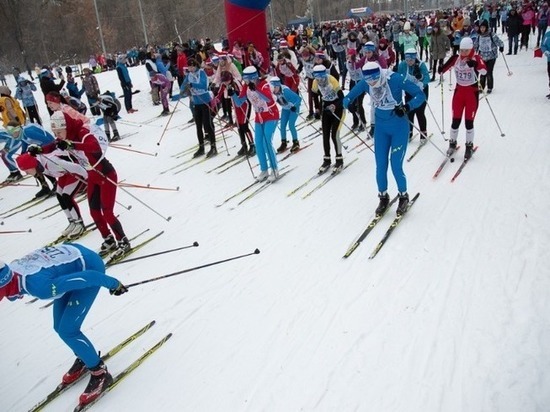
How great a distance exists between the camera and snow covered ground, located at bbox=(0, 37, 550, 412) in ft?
10.5

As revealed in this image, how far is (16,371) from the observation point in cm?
399

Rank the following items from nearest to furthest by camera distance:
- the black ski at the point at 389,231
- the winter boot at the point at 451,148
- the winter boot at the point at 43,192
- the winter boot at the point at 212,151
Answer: the black ski at the point at 389,231 → the winter boot at the point at 451,148 → the winter boot at the point at 43,192 → the winter boot at the point at 212,151

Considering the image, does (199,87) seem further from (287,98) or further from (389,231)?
(389,231)

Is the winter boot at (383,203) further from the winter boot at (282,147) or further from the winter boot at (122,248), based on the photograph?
the winter boot at (282,147)

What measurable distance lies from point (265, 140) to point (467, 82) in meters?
3.39

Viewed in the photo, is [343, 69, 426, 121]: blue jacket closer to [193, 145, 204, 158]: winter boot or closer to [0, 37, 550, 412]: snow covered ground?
[0, 37, 550, 412]: snow covered ground

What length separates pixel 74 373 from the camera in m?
3.68

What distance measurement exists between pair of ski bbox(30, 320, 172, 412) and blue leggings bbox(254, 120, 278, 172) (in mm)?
3934

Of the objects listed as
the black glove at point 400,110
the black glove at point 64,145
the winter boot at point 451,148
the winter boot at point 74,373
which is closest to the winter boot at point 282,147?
the winter boot at point 451,148

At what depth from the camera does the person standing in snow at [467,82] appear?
677cm

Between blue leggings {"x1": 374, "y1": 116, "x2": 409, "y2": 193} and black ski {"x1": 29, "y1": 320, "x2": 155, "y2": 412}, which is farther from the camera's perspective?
blue leggings {"x1": 374, "y1": 116, "x2": 409, "y2": 193}

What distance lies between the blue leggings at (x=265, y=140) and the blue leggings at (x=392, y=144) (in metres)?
2.21

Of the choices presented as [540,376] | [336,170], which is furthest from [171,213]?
[540,376]

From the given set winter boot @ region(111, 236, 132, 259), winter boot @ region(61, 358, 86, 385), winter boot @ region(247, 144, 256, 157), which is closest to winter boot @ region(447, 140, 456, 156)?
winter boot @ region(247, 144, 256, 157)
